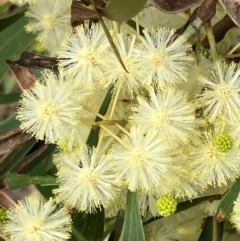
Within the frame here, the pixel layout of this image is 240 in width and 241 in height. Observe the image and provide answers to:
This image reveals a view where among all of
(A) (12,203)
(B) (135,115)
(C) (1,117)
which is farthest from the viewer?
(C) (1,117)

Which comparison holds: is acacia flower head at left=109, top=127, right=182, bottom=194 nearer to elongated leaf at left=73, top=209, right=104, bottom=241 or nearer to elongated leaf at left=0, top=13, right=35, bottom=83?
elongated leaf at left=73, top=209, right=104, bottom=241

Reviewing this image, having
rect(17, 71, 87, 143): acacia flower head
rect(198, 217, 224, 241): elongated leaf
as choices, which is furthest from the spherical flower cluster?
rect(198, 217, 224, 241): elongated leaf

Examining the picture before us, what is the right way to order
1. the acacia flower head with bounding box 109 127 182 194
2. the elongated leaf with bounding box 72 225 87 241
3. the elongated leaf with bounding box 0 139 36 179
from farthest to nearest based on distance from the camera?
1. the elongated leaf with bounding box 0 139 36 179
2. the elongated leaf with bounding box 72 225 87 241
3. the acacia flower head with bounding box 109 127 182 194

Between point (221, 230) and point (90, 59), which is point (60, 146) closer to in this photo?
point (90, 59)

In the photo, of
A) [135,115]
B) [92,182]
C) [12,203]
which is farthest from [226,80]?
[12,203]

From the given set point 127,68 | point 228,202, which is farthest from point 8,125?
point 228,202
